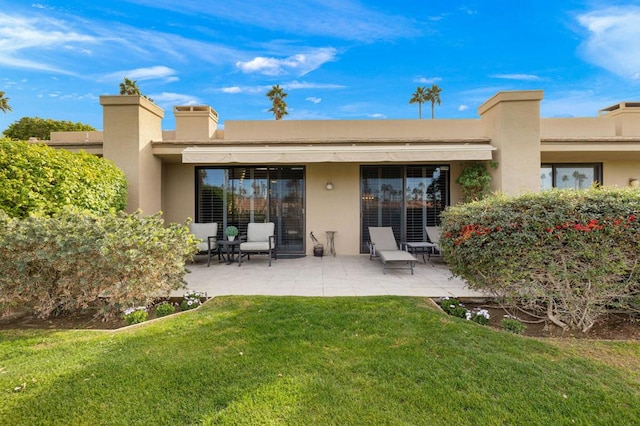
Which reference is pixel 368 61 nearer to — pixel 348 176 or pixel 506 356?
pixel 348 176

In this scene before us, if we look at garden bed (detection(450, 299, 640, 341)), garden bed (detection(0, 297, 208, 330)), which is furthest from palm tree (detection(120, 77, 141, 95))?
garden bed (detection(450, 299, 640, 341))

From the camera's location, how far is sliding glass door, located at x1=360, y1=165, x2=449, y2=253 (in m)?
14.1

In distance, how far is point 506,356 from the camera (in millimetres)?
4262

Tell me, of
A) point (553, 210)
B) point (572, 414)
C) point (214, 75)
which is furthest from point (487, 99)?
point (214, 75)

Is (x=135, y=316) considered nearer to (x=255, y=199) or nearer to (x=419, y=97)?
(x=255, y=199)

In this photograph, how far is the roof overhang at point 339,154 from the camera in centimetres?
1123

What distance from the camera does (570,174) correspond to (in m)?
14.3

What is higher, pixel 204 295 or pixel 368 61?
pixel 368 61

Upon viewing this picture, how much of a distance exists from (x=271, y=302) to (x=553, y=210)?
5947 millimetres

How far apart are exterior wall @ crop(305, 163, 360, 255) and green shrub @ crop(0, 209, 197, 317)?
8.50 meters

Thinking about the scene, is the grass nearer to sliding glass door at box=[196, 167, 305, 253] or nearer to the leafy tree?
sliding glass door at box=[196, 167, 305, 253]

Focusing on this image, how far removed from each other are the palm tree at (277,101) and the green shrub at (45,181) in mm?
38691

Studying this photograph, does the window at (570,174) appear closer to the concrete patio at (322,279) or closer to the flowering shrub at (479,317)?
the concrete patio at (322,279)

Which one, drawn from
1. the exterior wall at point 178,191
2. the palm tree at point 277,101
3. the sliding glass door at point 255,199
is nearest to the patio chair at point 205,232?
the sliding glass door at point 255,199
